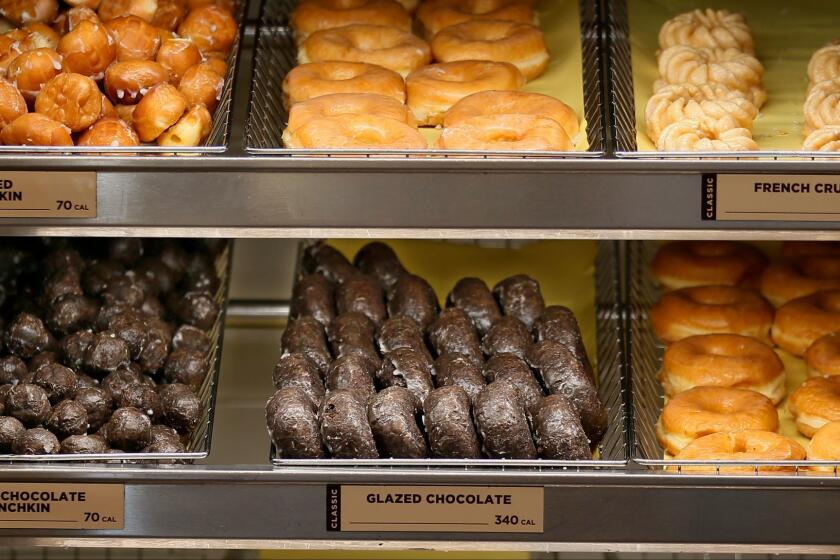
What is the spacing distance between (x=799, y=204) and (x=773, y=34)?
0.73 m

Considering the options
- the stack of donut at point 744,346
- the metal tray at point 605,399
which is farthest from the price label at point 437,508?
the stack of donut at point 744,346

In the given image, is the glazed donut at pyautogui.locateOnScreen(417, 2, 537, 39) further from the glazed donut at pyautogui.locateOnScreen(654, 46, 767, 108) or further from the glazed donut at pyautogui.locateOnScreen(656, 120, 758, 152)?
the glazed donut at pyautogui.locateOnScreen(656, 120, 758, 152)

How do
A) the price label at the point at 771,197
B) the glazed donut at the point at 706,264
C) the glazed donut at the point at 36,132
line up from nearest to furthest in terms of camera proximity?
the price label at the point at 771,197 → the glazed donut at the point at 36,132 → the glazed donut at the point at 706,264

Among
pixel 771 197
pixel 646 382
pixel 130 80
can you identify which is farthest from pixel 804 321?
pixel 130 80

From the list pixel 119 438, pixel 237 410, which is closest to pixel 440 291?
pixel 237 410

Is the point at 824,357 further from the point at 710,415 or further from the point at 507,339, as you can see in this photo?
the point at 507,339

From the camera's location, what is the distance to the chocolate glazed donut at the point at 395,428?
1.94m

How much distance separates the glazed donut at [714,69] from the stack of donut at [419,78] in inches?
9.4

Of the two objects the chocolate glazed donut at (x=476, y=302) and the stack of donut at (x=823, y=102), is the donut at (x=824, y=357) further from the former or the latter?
the chocolate glazed donut at (x=476, y=302)

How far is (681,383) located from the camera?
7.48 ft

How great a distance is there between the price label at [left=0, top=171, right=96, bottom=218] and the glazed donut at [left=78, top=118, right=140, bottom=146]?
0.49 feet

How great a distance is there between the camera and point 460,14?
2443 millimetres

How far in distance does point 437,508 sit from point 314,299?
0.67m

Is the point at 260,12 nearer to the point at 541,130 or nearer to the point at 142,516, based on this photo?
the point at 541,130
